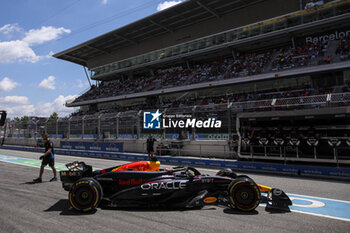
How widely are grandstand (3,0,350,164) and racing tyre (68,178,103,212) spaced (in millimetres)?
7670

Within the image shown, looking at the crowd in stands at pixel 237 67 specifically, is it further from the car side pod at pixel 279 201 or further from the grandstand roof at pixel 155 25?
the car side pod at pixel 279 201

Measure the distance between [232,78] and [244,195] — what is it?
22723 millimetres

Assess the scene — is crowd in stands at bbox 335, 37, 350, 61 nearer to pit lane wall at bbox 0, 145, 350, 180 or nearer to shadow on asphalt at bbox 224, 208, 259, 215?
pit lane wall at bbox 0, 145, 350, 180

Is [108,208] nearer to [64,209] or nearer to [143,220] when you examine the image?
[64,209]

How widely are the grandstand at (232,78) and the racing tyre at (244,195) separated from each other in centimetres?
581

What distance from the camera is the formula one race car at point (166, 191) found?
4.73 m

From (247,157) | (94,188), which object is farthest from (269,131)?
(94,188)

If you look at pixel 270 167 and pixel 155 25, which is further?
pixel 155 25

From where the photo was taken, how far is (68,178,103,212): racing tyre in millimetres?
4773

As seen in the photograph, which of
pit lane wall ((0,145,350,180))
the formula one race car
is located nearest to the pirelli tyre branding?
the formula one race car

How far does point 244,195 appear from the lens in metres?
4.77

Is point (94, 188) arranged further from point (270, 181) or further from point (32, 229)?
point (270, 181)

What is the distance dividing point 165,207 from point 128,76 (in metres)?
41.1

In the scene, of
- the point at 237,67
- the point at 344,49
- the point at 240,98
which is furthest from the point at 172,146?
the point at 344,49
